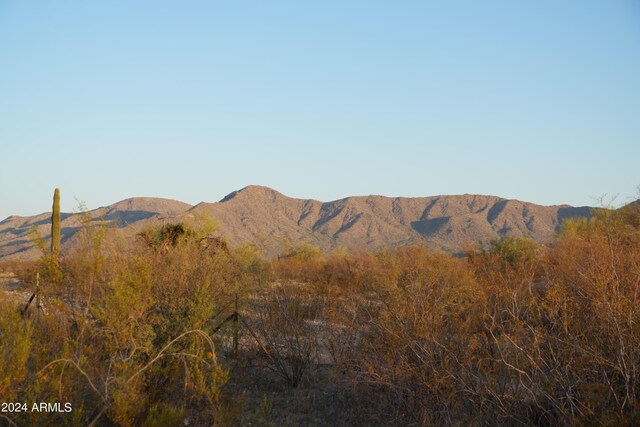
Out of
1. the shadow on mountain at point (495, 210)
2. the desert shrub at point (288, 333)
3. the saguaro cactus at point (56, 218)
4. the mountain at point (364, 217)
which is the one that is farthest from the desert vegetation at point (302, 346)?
the shadow on mountain at point (495, 210)

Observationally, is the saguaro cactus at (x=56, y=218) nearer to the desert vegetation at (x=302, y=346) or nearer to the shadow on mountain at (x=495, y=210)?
the desert vegetation at (x=302, y=346)

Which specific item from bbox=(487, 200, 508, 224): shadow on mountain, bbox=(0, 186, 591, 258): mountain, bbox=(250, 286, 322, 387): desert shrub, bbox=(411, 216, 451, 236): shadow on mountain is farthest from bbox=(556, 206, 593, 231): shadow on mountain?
bbox=(250, 286, 322, 387): desert shrub

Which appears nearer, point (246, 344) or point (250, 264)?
point (246, 344)

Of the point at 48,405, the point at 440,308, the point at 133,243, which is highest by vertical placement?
the point at 133,243

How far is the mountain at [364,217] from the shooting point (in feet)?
255

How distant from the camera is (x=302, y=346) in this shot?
11109 mm

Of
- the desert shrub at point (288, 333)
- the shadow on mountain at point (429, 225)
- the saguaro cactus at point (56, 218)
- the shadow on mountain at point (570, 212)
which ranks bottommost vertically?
the desert shrub at point (288, 333)

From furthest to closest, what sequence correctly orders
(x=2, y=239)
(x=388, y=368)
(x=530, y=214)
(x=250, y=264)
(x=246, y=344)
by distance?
(x=530, y=214) < (x=2, y=239) < (x=250, y=264) < (x=246, y=344) < (x=388, y=368)

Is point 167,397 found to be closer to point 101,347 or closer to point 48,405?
point 101,347

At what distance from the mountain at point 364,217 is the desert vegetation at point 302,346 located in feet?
197

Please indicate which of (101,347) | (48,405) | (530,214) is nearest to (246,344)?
(101,347)

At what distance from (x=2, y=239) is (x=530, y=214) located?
6832 centimetres

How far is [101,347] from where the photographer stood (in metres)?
8.51

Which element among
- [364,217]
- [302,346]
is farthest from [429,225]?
[302,346]
